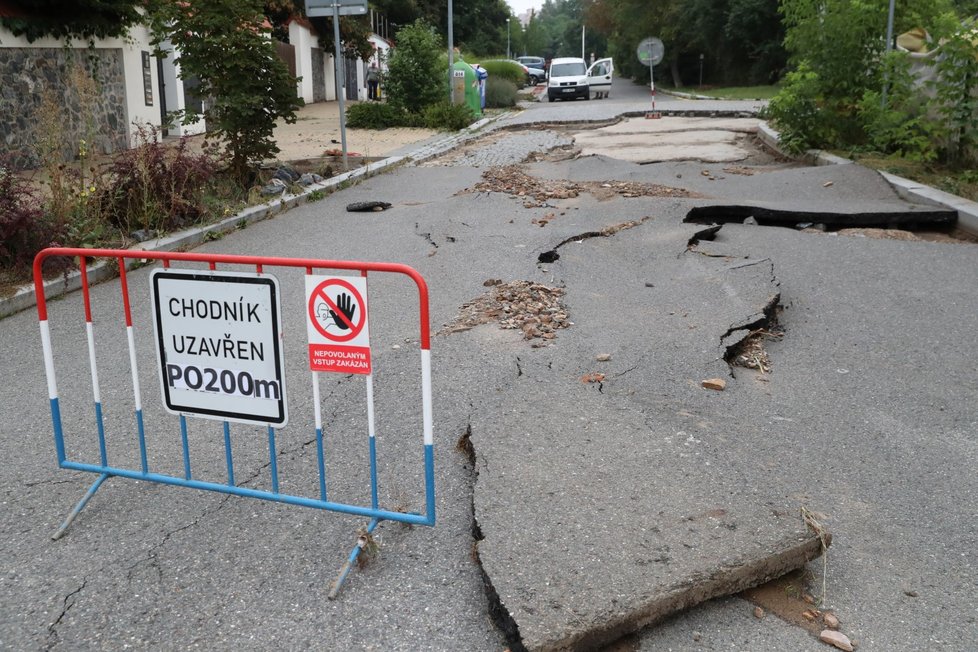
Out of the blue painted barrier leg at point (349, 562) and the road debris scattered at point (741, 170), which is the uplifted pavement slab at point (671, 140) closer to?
the road debris scattered at point (741, 170)

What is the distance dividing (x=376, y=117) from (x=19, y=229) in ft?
63.9

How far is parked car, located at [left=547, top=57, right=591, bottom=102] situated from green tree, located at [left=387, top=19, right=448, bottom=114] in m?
17.8

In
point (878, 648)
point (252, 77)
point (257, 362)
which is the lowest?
point (878, 648)

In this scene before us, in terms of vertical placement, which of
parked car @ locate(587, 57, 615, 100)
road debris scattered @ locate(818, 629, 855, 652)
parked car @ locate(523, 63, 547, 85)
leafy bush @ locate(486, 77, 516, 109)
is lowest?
road debris scattered @ locate(818, 629, 855, 652)

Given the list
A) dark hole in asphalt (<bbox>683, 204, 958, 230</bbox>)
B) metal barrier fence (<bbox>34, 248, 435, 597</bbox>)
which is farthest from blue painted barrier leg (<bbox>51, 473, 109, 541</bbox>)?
dark hole in asphalt (<bbox>683, 204, 958, 230</bbox>)

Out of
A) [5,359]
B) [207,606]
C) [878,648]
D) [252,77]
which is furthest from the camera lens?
[252,77]

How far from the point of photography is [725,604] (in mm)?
3238

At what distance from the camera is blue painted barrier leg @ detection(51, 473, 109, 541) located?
3.73 metres

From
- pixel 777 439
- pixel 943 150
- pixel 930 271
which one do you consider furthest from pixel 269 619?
pixel 943 150

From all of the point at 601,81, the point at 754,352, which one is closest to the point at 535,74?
the point at 601,81

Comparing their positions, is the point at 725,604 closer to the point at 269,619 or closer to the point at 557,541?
the point at 557,541

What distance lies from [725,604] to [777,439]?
1.61 metres

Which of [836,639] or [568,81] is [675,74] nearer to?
[568,81]

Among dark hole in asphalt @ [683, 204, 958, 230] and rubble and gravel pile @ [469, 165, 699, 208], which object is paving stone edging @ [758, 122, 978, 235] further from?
rubble and gravel pile @ [469, 165, 699, 208]
